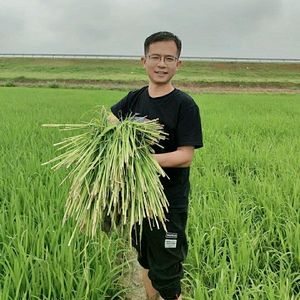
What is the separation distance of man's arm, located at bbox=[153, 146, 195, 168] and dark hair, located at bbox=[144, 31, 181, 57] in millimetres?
411

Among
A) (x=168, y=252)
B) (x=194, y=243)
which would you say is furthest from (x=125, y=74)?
(x=168, y=252)

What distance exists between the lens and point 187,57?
119 ft

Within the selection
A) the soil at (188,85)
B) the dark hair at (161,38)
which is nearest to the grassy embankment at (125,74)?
the soil at (188,85)

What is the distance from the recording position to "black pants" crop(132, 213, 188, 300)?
48.4 inches

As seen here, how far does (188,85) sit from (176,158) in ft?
75.1

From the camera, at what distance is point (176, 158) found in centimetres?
112

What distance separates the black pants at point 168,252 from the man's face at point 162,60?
59 centimetres

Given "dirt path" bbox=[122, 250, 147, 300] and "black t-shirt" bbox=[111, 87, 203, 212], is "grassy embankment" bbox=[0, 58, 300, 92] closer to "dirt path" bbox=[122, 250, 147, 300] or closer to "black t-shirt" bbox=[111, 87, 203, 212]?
"dirt path" bbox=[122, 250, 147, 300]

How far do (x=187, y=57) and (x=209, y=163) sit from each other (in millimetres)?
35392

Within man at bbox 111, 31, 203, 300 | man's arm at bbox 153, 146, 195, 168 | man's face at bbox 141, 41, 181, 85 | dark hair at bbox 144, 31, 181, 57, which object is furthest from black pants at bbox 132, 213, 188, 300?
dark hair at bbox 144, 31, 181, 57

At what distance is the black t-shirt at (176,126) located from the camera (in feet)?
3.76

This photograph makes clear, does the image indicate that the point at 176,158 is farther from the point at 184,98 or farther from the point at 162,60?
the point at 162,60

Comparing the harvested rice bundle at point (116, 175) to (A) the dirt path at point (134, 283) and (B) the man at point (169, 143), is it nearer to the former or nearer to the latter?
(B) the man at point (169, 143)

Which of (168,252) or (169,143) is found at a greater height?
(169,143)
